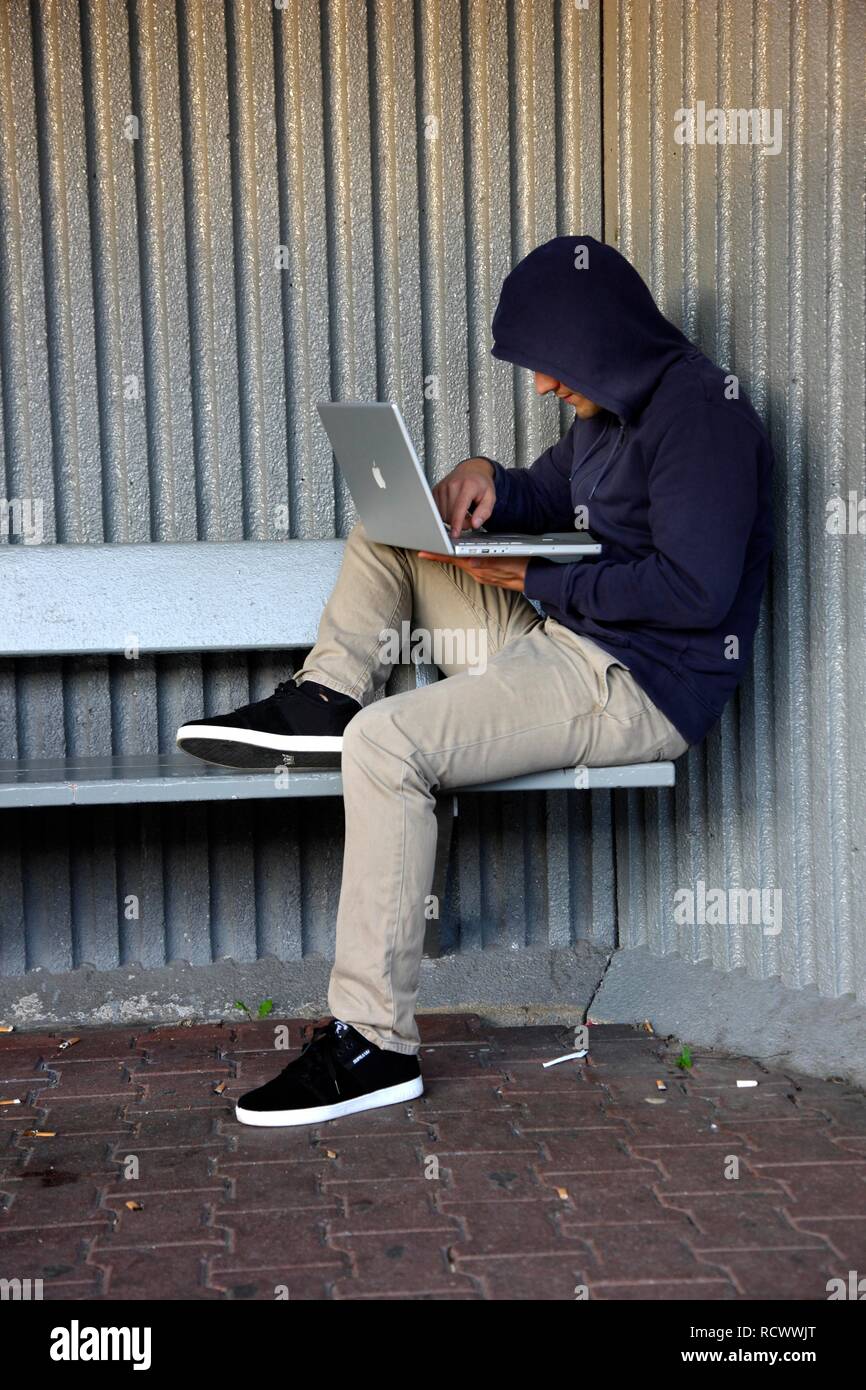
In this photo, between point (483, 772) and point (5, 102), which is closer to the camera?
point (483, 772)

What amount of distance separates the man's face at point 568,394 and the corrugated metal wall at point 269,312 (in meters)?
0.52

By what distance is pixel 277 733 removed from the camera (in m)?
3.67

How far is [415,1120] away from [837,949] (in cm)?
102

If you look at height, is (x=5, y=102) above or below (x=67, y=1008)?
above

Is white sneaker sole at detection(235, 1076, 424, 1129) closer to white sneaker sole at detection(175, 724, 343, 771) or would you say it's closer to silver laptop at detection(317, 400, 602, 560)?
→ white sneaker sole at detection(175, 724, 343, 771)

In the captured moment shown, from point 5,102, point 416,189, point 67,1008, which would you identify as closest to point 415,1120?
point 67,1008

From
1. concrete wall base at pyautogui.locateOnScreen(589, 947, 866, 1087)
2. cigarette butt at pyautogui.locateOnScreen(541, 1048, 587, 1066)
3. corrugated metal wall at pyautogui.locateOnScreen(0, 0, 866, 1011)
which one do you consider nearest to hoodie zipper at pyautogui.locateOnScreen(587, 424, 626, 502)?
corrugated metal wall at pyautogui.locateOnScreen(0, 0, 866, 1011)

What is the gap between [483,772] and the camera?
11.5 ft

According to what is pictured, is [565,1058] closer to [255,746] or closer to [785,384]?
[255,746]

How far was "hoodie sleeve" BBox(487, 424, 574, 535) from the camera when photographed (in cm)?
404

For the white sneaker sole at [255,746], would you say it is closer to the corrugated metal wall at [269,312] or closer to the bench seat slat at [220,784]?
the bench seat slat at [220,784]
